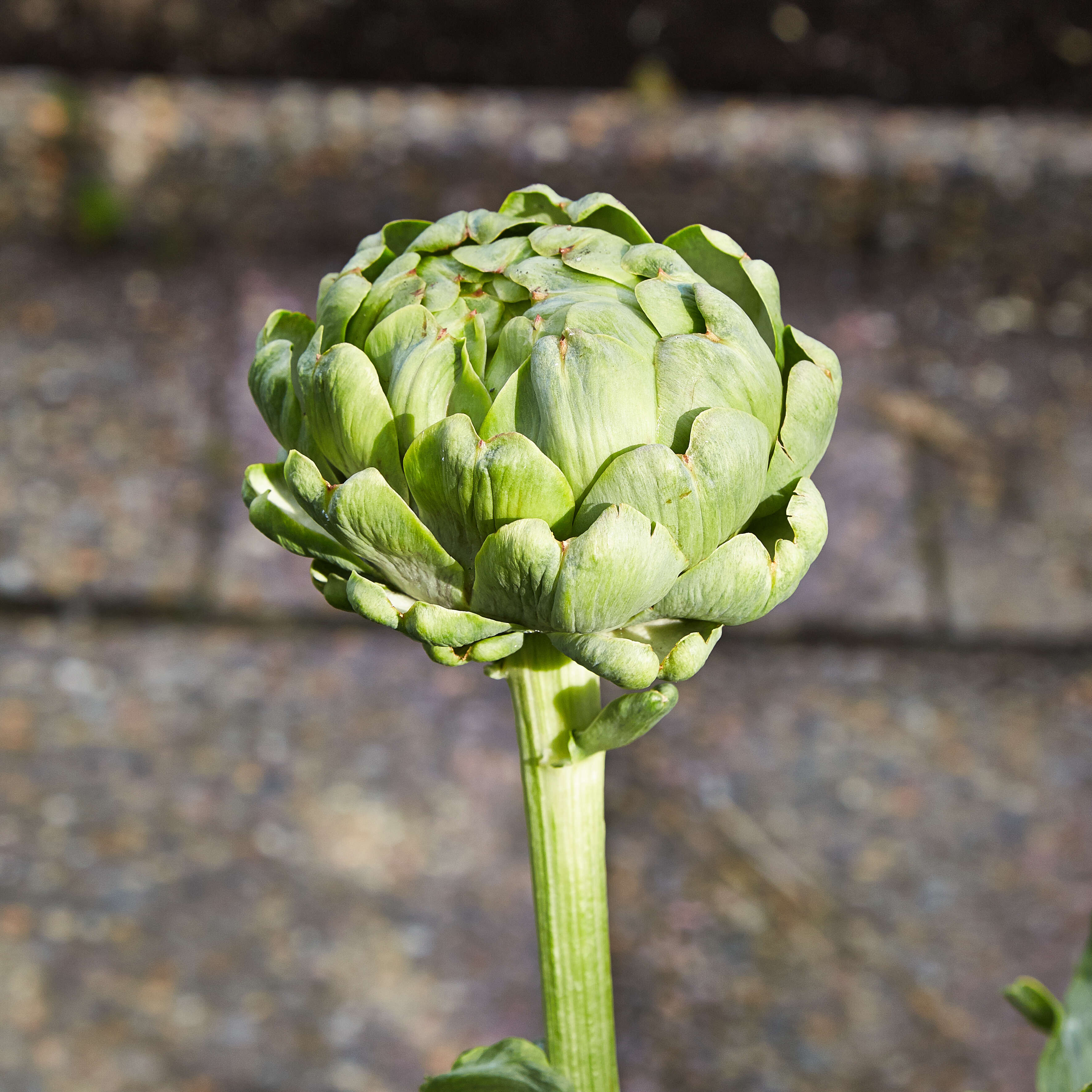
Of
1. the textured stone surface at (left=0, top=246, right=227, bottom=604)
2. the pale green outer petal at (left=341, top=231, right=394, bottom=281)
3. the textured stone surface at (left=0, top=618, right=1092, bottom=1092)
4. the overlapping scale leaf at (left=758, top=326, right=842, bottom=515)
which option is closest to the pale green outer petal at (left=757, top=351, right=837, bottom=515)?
the overlapping scale leaf at (left=758, top=326, right=842, bottom=515)

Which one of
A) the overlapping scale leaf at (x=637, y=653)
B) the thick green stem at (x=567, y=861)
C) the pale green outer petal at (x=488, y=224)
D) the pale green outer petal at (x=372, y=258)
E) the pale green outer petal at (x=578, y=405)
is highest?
the pale green outer petal at (x=488, y=224)

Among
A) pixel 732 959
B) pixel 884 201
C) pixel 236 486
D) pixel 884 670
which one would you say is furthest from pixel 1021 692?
pixel 236 486

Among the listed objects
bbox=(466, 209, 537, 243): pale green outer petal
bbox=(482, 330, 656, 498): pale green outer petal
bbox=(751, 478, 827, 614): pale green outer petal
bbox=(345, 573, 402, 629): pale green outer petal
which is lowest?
bbox=(345, 573, 402, 629): pale green outer petal

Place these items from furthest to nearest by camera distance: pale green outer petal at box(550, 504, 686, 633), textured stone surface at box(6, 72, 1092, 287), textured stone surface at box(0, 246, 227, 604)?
textured stone surface at box(6, 72, 1092, 287)
textured stone surface at box(0, 246, 227, 604)
pale green outer petal at box(550, 504, 686, 633)

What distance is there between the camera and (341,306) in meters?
0.26

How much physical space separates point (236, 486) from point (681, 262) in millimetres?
818

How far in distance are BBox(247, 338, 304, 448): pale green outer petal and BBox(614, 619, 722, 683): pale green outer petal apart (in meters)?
0.09

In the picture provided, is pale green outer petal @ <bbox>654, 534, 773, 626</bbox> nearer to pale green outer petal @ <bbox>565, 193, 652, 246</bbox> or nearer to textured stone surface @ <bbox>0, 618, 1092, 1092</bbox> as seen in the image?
pale green outer petal @ <bbox>565, 193, 652, 246</bbox>

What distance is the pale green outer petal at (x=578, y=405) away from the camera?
0.23 m

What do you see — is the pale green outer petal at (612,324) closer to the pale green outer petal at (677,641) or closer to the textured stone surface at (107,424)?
the pale green outer petal at (677,641)

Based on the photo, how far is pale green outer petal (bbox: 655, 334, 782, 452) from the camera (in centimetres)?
24

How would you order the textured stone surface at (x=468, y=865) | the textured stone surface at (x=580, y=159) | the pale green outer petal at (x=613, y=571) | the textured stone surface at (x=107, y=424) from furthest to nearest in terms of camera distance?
the textured stone surface at (x=580, y=159)
the textured stone surface at (x=107, y=424)
the textured stone surface at (x=468, y=865)
the pale green outer petal at (x=613, y=571)

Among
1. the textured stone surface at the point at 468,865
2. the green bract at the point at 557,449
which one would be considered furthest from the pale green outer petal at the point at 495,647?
the textured stone surface at the point at 468,865

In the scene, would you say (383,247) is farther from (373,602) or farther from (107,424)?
(107,424)
